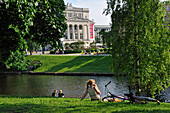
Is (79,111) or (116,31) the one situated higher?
(116,31)

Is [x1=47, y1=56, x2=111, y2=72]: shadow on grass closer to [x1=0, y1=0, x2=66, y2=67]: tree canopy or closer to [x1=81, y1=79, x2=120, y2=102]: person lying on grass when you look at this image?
[x1=0, y1=0, x2=66, y2=67]: tree canopy

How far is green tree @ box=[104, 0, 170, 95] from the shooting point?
10.7m

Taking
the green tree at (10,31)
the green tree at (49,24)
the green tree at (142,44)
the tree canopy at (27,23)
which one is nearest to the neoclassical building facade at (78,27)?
the green tree at (49,24)

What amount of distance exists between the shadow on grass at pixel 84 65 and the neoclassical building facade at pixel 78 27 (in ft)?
236

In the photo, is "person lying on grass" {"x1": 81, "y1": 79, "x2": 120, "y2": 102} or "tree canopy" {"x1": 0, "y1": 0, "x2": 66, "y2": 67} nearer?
"person lying on grass" {"x1": 81, "y1": 79, "x2": 120, "y2": 102}

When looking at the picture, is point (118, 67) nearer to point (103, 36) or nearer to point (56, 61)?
point (103, 36)

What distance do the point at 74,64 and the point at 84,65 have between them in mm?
2504

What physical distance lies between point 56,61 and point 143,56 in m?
36.0

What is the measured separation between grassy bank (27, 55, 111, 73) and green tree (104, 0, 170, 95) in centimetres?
2357

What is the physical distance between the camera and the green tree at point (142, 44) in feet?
35.1

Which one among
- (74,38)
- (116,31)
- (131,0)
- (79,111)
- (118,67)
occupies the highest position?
(74,38)

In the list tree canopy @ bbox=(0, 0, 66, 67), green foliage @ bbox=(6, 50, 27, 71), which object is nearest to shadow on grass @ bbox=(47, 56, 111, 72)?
green foliage @ bbox=(6, 50, 27, 71)

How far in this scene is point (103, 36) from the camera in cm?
1157

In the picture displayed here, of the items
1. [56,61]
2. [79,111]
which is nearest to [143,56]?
[79,111]
